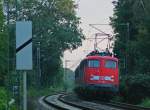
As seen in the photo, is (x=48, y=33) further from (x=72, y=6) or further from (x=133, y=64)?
(x=133, y=64)

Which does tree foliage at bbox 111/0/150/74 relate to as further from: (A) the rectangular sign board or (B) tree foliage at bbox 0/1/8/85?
(A) the rectangular sign board

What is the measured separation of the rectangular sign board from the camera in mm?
14062

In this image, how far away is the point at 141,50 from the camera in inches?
2817

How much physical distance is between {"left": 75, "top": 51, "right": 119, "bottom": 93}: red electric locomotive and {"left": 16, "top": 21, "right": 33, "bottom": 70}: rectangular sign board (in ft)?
109

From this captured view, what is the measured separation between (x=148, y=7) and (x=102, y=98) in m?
22.9

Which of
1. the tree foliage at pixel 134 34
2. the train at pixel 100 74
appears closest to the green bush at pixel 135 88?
the train at pixel 100 74

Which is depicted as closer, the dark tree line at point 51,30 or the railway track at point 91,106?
the railway track at point 91,106

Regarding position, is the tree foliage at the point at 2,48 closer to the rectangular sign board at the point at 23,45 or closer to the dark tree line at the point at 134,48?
the dark tree line at the point at 134,48

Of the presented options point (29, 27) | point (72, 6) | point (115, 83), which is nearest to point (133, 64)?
point (115, 83)

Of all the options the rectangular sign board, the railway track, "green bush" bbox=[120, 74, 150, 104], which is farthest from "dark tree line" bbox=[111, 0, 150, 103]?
the rectangular sign board

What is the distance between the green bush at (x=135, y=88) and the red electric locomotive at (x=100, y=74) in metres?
4.50

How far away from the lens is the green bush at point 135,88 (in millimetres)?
52375

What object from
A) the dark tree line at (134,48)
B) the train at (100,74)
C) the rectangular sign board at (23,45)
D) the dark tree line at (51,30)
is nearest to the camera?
the rectangular sign board at (23,45)

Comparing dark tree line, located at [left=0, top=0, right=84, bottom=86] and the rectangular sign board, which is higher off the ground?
dark tree line, located at [left=0, top=0, right=84, bottom=86]
